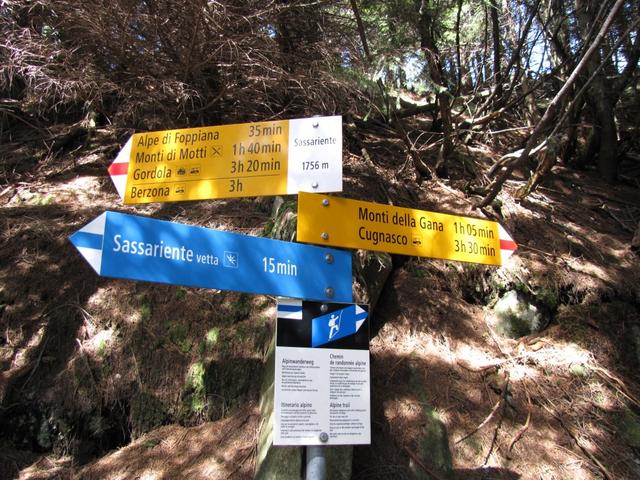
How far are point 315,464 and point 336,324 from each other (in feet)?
2.38

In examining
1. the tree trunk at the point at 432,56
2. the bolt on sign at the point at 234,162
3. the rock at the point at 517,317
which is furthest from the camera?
the tree trunk at the point at 432,56

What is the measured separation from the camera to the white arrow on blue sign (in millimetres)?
2802

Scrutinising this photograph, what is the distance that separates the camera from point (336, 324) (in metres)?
2.86

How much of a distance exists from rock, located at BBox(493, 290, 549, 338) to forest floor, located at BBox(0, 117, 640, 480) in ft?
0.34

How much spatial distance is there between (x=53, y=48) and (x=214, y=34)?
1.95 metres

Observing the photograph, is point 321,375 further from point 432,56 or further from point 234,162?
point 432,56

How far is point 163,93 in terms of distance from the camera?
21.0 ft

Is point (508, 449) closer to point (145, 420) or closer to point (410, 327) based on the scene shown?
point (410, 327)

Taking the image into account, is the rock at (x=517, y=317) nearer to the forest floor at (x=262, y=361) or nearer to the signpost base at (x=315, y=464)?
the forest floor at (x=262, y=361)

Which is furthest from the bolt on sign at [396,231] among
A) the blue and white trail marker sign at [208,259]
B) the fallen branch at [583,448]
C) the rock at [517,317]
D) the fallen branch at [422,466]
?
the rock at [517,317]

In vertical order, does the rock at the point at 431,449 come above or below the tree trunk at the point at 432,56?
below

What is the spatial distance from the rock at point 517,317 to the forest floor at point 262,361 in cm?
10

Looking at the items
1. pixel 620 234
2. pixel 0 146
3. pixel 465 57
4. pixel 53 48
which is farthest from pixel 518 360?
pixel 0 146

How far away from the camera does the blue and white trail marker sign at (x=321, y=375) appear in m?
2.60
